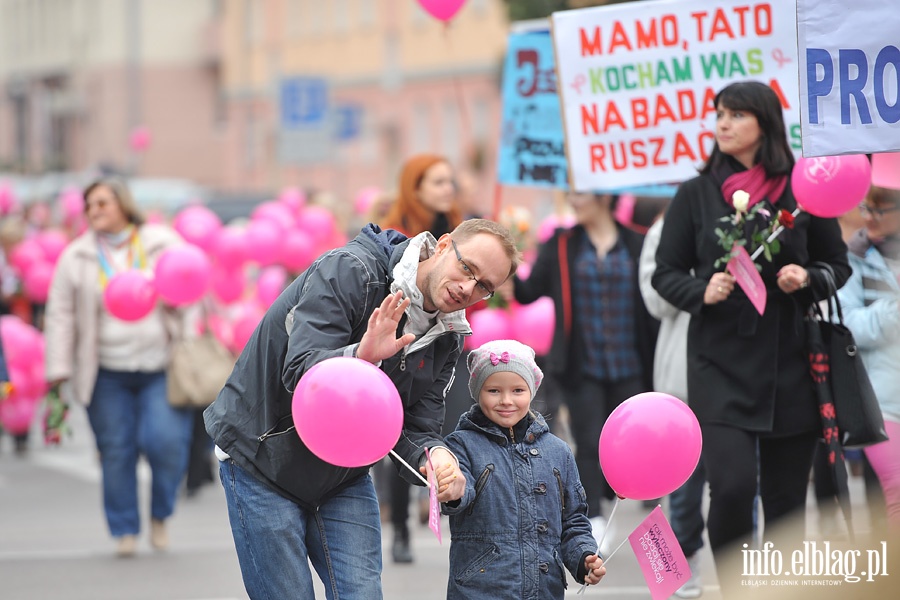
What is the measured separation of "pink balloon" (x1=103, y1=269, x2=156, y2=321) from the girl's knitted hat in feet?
13.7

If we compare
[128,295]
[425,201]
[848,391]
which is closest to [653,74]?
Answer: [425,201]

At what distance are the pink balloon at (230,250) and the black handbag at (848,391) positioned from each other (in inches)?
291

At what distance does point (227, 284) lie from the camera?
500 inches

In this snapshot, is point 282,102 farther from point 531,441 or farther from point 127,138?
point 127,138

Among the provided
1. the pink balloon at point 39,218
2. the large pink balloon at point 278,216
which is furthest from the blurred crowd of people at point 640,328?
the pink balloon at point 39,218

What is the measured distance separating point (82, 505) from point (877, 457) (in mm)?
6270

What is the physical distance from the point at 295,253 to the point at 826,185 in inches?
314

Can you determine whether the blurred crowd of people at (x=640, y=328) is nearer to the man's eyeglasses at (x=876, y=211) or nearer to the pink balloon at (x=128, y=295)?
the man's eyeglasses at (x=876, y=211)

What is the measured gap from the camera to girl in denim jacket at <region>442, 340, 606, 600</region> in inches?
188

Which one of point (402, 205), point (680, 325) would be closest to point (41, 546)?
point (402, 205)

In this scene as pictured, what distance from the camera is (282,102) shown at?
79.5 ft

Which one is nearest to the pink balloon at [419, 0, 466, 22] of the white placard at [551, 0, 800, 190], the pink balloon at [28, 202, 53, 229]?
the white placard at [551, 0, 800, 190]

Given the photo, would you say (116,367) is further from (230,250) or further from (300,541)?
(300,541)

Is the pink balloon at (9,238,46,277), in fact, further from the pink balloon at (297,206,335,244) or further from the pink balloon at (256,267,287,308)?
the pink balloon at (256,267,287,308)
